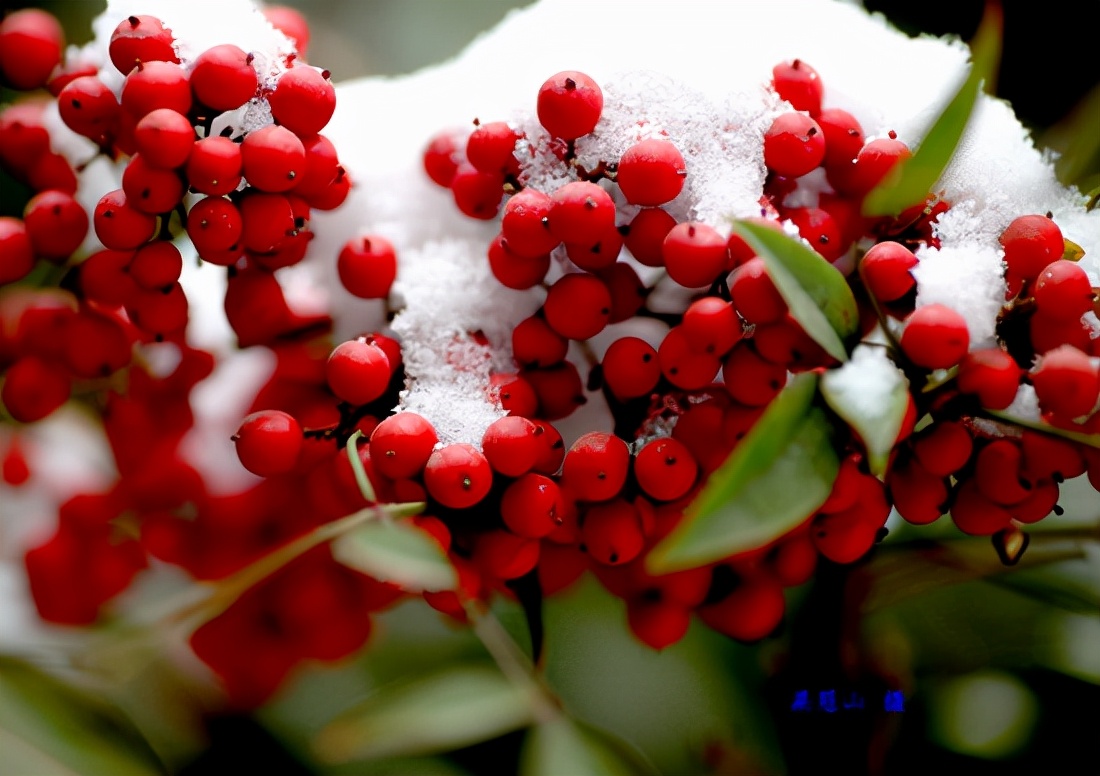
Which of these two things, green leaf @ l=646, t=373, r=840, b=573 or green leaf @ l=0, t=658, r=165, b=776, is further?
green leaf @ l=0, t=658, r=165, b=776

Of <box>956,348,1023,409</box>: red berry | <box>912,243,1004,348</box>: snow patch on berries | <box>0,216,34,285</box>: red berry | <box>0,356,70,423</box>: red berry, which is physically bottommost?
<box>0,356,70,423</box>: red berry

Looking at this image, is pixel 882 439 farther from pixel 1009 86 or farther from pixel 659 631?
pixel 1009 86

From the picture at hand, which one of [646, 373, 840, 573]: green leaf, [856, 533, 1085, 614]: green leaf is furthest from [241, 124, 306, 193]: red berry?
[856, 533, 1085, 614]: green leaf

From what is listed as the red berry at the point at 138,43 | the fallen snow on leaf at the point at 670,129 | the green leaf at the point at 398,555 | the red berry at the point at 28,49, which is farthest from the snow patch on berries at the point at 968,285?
the red berry at the point at 28,49

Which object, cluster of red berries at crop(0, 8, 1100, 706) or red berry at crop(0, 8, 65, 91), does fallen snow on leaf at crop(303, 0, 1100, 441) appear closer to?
cluster of red berries at crop(0, 8, 1100, 706)

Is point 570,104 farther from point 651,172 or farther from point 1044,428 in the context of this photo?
point 1044,428

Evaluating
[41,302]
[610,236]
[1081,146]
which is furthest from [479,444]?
[1081,146]

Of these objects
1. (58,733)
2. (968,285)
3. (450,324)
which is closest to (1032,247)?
(968,285)

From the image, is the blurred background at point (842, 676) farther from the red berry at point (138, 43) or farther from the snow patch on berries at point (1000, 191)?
the red berry at point (138, 43)
